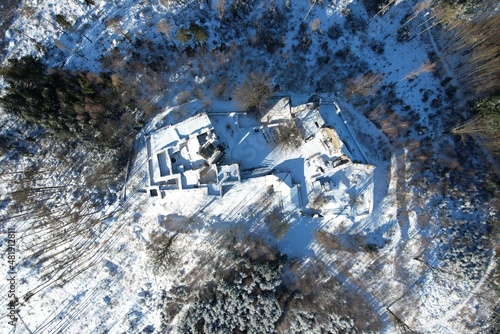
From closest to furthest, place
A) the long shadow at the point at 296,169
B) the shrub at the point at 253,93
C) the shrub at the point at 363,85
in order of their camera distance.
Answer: the shrub at the point at 253,93 < the long shadow at the point at 296,169 < the shrub at the point at 363,85

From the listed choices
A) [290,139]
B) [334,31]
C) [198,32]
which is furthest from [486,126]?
[198,32]

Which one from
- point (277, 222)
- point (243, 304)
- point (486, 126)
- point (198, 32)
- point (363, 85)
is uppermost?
point (198, 32)

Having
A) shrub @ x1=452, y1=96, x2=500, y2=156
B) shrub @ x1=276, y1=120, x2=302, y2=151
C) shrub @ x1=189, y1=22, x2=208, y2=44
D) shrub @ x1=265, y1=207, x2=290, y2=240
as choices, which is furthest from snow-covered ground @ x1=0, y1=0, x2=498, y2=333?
shrub @ x1=452, y1=96, x2=500, y2=156

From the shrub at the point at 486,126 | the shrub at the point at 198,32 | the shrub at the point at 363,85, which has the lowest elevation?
the shrub at the point at 486,126

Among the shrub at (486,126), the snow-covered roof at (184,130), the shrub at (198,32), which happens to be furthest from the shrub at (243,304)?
the shrub at (486,126)

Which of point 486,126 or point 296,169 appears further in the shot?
point 296,169

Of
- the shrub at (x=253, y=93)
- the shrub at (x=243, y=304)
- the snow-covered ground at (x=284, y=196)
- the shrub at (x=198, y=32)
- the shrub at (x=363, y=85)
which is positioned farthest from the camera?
the shrub at (x=363, y=85)

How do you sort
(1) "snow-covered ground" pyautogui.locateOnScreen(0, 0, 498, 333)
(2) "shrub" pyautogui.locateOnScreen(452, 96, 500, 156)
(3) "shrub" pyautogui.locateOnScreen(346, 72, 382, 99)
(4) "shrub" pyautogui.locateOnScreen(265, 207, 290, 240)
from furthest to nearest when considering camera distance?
(3) "shrub" pyautogui.locateOnScreen(346, 72, 382, 99)
(4) "shrub" pyautogui.locateOnScreen(265, 207, 290, 240)
(1) "snow-covered ground" pyautogui.locateOnScreen(0, 0, 498, 333)
(2) "shrub" pyautogui.locateOnScreen(452, 96, 500, 156)

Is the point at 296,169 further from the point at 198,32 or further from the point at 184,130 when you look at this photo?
the point at 198,32

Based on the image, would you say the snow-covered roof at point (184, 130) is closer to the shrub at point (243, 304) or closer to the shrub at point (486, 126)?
the shrub at point (243, 304)

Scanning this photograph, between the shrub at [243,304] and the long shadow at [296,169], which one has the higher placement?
the long shadow at [296,169]

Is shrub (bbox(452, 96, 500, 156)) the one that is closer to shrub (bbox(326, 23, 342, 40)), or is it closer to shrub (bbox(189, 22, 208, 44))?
shrub (bbox(326, 23, 342, 40))

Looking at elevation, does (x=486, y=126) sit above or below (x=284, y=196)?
below

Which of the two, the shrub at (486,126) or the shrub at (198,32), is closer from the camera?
the shrub at (198,32)
